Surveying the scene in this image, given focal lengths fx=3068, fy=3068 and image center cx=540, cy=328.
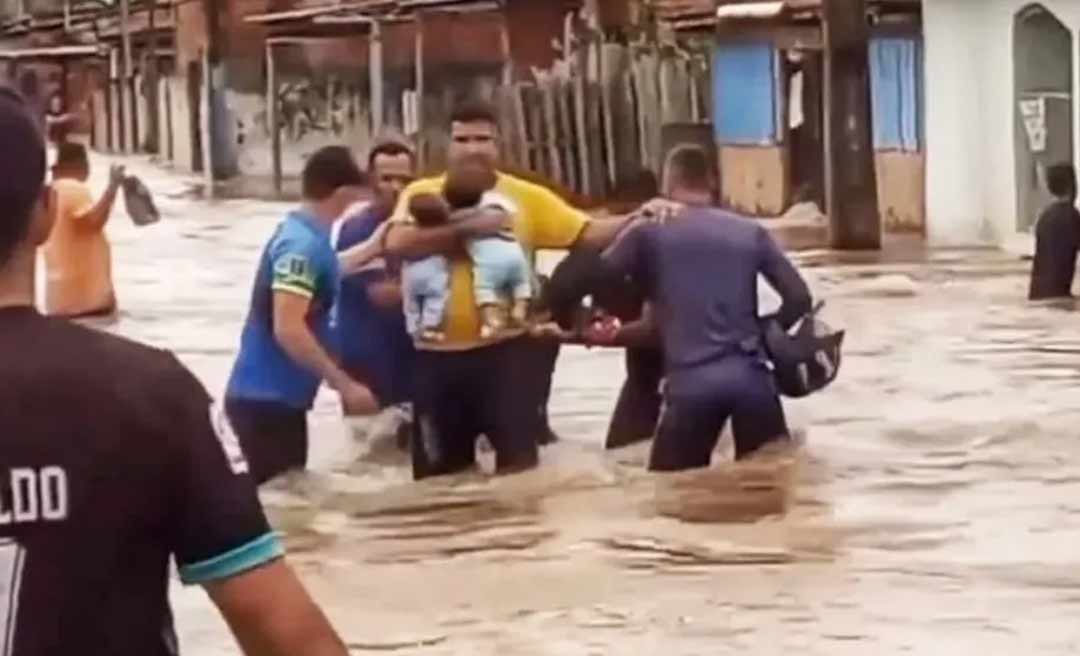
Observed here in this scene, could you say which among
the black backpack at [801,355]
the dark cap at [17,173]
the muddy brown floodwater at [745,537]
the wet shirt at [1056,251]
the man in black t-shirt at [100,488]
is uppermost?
the dark cap at [17,173]

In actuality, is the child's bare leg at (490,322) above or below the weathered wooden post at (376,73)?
below

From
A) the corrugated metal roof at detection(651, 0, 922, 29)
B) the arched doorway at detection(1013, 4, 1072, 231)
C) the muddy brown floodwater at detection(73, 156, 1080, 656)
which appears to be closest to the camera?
the muddy brown floodwater at detection(73, 156, 1080, 656)

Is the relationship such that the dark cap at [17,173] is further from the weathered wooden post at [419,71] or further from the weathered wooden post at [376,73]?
the weathered wooden post at [376,73]

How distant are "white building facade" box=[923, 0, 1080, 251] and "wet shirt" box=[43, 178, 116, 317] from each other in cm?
1144

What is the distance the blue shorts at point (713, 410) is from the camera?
36.8 ft

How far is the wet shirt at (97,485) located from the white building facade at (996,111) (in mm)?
24600

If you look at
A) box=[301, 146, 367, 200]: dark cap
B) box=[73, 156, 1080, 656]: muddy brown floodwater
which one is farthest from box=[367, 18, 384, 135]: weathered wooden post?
box=[301, 146, 367, 200]: dark cap

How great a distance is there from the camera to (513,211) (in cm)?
1139

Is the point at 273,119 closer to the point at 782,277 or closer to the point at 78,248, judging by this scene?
the point at 78,248

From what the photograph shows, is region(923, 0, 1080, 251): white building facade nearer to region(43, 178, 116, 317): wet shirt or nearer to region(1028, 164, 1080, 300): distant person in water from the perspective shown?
region(1028, 164, 1080, 300): distant person in water

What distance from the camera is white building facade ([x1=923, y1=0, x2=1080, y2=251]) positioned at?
28.4 m

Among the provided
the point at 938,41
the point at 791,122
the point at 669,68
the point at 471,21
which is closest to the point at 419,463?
the point at 938,41

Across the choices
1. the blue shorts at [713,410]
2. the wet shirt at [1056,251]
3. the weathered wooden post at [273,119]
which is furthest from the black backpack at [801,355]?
the weathered wooden post at [273,119]

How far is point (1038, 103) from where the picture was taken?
93.2ft
